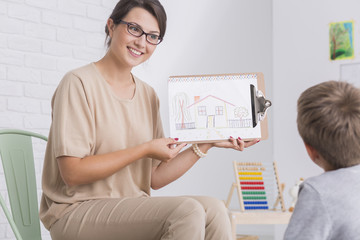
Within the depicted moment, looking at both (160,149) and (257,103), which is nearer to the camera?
(160,149)

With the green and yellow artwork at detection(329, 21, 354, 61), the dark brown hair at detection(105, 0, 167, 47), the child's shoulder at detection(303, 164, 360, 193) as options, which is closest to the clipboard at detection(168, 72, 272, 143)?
the dark brown hair at detection(105, 0, 167, 47)

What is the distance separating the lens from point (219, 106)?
1.79 metres

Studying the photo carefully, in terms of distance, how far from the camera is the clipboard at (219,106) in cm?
177

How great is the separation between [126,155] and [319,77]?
8.91 feet

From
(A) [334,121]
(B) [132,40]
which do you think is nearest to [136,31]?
(B) [132,40]

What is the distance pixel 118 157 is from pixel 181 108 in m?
0.30

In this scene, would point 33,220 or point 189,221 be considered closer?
point 189,221

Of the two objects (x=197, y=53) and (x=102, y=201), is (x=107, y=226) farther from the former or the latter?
(x=197, y=53)

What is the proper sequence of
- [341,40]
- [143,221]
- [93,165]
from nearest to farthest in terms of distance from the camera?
1. [143,221]
2. [93,165]
3. [341,40]

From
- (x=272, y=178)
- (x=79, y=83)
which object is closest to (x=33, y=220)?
(x=79, y=83)

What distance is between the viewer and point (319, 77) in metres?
3.98

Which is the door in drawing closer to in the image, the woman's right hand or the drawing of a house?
the drawing of a house

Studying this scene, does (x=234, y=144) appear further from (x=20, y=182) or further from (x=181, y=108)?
(x=20, y=182)

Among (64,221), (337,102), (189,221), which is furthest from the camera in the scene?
(64,221)
